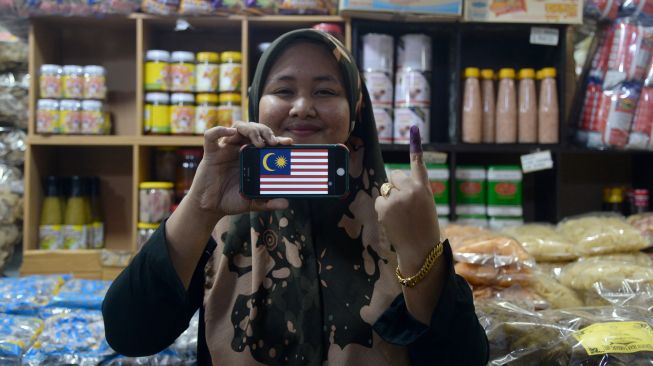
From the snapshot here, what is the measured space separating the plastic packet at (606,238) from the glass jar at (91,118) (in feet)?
5.03

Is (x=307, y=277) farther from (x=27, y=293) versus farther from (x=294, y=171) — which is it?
(x=27, y=293)

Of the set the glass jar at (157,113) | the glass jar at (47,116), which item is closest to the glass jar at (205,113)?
the glass jar at (157,113)

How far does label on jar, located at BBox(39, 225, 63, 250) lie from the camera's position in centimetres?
184

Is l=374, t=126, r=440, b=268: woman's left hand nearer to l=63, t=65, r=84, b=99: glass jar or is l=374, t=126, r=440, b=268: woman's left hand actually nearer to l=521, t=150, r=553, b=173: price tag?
l=521, t=150, r=553, b=173: price tag

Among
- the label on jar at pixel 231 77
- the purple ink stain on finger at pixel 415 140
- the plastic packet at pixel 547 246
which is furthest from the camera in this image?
the label on jar at pixel 231 77

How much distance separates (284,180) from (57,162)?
5.54 feet

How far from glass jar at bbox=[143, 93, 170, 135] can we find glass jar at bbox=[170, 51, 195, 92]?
0.19 ft

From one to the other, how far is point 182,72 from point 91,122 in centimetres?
35

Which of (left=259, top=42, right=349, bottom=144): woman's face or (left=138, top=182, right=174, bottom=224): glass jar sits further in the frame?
(left=138, top=182, right=174, bottom=224): glass jar

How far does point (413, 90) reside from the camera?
1.82 m

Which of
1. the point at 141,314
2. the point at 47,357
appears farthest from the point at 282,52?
the point at 47,357

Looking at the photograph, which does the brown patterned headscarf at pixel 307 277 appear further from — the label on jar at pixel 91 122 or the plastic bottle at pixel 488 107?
the label on jar at pixel 91 122

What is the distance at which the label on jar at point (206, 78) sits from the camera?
6.07 ft

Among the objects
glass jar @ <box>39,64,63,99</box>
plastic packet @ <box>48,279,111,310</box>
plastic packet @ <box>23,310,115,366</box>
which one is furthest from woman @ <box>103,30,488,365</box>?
glass jar @ <box>39,64,63,99</box>
